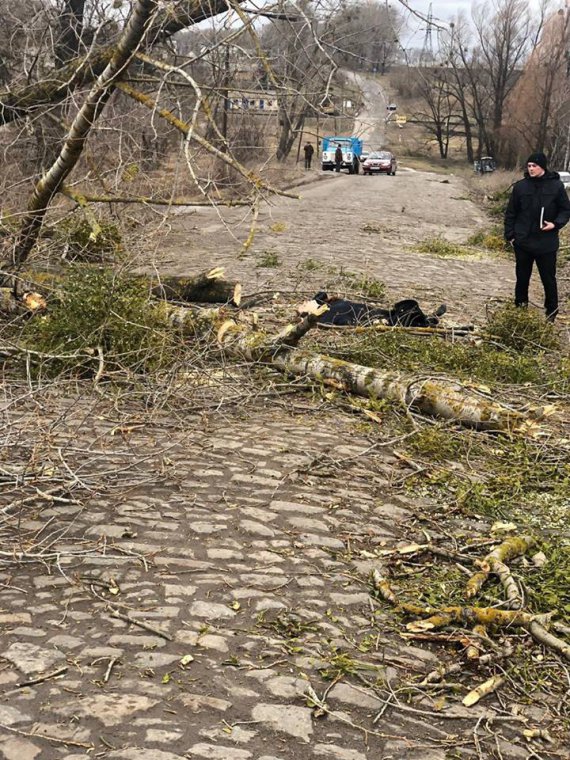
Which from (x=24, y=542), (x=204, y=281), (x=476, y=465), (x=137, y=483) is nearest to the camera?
(x=24, y=542)

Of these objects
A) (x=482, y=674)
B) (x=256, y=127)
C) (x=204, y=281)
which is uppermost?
(x=256, y=127)

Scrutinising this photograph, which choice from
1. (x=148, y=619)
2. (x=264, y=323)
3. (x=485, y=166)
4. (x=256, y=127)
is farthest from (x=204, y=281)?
(x=485, y=166)

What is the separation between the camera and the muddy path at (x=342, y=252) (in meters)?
12.4

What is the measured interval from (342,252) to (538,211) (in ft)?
20.9

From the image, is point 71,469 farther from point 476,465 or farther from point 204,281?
point 204,281

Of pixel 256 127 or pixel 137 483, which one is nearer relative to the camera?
pixel 137 483

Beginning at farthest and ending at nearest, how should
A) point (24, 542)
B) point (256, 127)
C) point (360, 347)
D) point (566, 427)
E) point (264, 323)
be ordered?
1. point (256, 127)
2. point (264, 323)
3. point (360, 347)
4. point (566, 427)
5. point (24, 542)

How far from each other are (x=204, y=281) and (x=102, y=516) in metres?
5.69

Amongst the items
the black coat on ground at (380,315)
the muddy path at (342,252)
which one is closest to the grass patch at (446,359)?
the black coat on ground at (380,315)

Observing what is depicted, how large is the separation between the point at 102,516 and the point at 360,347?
3851mm

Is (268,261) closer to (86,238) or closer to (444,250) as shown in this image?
(86,238)

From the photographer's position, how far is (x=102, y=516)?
464cm

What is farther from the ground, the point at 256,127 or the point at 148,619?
the point at 256,127

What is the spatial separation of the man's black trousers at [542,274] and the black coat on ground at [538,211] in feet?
0.32
